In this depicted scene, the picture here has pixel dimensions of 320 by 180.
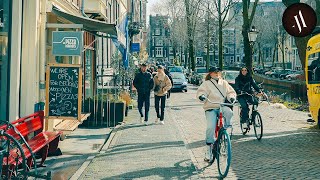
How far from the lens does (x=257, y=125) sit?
1070cm

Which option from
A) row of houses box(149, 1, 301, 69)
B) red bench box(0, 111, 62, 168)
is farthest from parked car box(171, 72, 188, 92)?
row of houses box(149, 1, 301, 69)

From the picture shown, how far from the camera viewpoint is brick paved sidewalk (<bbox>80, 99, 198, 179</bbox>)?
7.15m

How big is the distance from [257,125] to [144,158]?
3.55 meters

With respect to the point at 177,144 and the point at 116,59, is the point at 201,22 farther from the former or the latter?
the point at 177,144

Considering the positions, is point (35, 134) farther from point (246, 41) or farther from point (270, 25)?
point (270, 25)

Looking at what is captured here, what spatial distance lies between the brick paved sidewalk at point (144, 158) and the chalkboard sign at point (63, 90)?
1160 mm

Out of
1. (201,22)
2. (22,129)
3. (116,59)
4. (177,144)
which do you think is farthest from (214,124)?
(201,22)

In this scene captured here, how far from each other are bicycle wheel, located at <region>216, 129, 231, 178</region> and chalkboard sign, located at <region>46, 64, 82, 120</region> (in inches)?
135

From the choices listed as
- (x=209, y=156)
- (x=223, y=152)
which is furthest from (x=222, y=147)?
(x=209, y=156)

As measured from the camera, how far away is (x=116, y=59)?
71.3 ft

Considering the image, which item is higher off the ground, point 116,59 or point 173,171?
point 116,59

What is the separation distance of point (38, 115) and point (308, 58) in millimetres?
7628

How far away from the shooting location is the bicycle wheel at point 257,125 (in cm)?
1055

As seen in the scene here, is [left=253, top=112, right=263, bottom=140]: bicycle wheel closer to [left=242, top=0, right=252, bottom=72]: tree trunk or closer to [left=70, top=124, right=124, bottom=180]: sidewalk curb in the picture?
[left=70, top=124, right=124, bottom=180]: sidewalk curb
